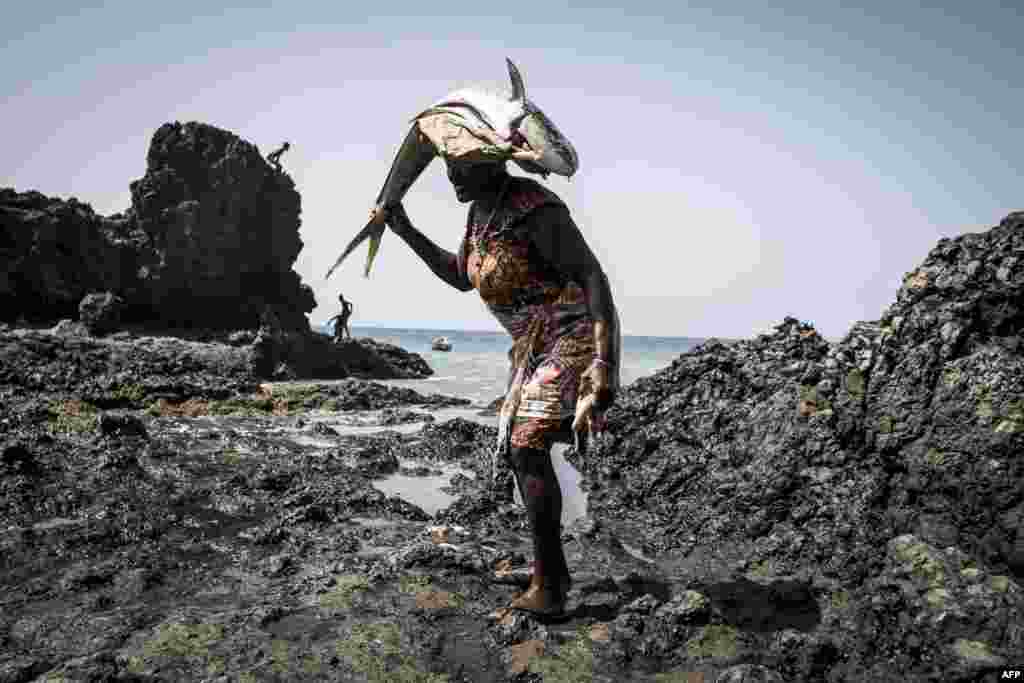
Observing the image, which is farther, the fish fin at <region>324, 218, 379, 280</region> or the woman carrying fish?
the fish fin at <region>324, 218, 379, 280</region>

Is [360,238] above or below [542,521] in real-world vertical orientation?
above

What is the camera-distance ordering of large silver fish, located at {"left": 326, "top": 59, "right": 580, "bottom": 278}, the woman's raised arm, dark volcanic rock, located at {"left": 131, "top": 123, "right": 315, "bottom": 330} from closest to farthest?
large silver fish, located at {"left": 326, "top": 59, "right": 580, "bottom": 278} → the woman's raised arm → dark volcanic rock, located at {"left": 131, "top": 123, "right": 315, "bottom": 330}

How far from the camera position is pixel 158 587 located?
3.05 metres

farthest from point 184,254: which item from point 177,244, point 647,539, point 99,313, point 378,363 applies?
point 647,539

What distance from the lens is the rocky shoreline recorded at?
2379 millimetres

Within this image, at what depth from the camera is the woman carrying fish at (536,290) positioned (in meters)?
2.61

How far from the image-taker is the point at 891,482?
3.47m

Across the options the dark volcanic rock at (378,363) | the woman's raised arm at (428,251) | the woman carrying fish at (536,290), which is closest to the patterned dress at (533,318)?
the woman carrying fish at (536,290)

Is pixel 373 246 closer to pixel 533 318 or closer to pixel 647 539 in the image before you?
pixel 533 318

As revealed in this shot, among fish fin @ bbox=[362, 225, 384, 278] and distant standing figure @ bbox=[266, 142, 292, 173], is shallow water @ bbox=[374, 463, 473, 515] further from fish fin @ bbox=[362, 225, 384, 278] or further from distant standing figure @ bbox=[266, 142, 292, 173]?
distant standing figure @ bbox=[266, 142, 292, 173]

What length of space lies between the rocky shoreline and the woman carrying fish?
58 centimetres

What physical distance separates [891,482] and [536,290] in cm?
239

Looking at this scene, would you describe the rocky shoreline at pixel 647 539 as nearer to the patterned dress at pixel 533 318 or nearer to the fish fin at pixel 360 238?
the patterned dress at pixel 533 318

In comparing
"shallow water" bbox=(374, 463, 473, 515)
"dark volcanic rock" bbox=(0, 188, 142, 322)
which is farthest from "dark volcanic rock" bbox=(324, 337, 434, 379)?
"shallow water" bbox=(374, 463, 473, 515)
